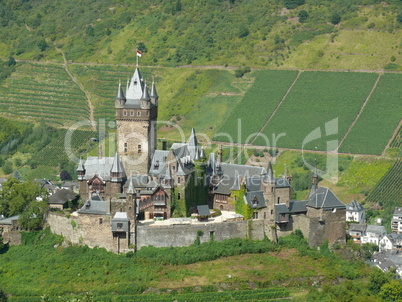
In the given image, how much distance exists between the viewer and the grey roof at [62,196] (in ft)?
315

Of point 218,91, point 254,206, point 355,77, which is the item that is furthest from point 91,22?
point 254,206

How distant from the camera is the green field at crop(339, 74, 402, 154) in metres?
132

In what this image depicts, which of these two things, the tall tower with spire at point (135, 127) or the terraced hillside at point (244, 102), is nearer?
the tall tower with spire at point (135, 127)

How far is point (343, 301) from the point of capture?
84062 mm

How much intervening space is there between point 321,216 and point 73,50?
3508 inches

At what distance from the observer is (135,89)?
9731cm

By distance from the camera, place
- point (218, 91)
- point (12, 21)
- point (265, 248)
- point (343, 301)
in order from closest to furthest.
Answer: point (343, 301)
point (265, 248)
point (218, 91)
point (12, 21)

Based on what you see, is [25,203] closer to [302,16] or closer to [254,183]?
[254,183]

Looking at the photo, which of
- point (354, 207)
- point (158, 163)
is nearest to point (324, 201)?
point (158, 163)

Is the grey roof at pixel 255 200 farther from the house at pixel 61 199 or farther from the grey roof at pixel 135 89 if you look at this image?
the house at pixel 61 199

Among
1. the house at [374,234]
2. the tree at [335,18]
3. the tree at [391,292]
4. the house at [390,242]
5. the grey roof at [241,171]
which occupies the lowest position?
the tree at [391,292]

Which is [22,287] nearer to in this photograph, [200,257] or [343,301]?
[200,257]

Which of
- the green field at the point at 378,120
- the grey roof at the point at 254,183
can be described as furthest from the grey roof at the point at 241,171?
the green field at the point at 378,120

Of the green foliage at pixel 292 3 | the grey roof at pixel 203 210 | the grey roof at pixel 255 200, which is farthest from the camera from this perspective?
the green foliage at pixel 292 3
